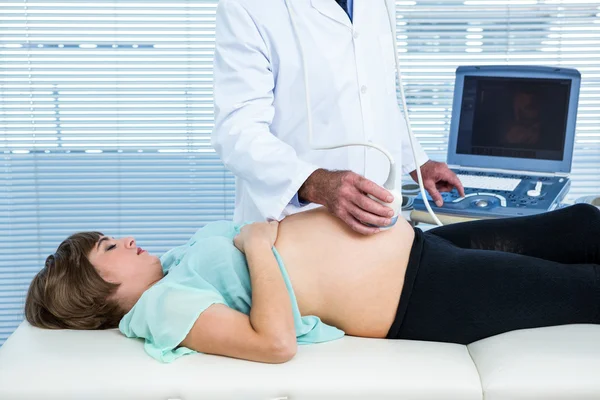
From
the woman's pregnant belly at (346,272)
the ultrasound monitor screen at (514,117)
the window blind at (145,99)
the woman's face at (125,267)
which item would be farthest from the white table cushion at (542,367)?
the window blind at (145,99)

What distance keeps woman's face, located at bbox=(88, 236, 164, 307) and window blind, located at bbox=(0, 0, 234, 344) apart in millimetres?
1644

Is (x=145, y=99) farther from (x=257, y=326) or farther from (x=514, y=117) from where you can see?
(x=257, y=326)

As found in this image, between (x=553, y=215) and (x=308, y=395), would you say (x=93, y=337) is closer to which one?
(x=308, y=395)

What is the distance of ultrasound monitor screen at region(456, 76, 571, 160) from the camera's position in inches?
95.2

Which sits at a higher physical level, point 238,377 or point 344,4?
point 344,4

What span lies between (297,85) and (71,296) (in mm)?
721

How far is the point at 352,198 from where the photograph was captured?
1.46 metres

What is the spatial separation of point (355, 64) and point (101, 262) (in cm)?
77

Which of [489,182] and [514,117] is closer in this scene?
[489,182]

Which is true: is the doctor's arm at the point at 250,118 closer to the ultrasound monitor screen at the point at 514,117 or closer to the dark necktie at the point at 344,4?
the dark necktie at the point at 344,4

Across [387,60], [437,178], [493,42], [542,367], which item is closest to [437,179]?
[437,178]

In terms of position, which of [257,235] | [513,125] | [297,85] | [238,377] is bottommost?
[238,377]

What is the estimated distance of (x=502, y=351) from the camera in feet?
4.71

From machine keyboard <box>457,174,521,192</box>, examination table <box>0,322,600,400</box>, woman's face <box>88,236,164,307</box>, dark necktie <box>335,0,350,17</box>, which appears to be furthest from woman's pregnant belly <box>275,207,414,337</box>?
machine keyboard <box>457,174,521,192</box>
